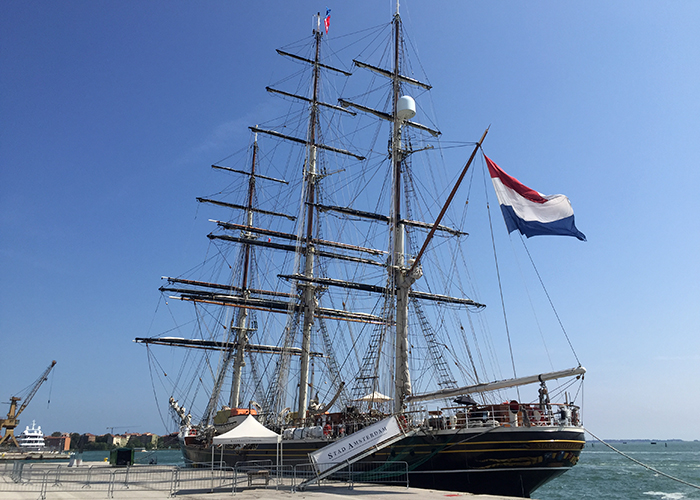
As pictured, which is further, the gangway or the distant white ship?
the distant white ship

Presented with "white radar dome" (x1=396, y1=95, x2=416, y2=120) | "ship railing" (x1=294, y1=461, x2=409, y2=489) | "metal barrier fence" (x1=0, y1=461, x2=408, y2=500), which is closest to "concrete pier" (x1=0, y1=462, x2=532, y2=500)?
"metal barrier fence" (x1=0, y1=461, x2=408, y2=500)

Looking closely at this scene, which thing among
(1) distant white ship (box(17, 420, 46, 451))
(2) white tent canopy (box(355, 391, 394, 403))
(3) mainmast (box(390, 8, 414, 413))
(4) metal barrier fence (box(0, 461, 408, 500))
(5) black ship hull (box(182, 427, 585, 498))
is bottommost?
(1) distant white ship (box(17, 420, 46, 451))

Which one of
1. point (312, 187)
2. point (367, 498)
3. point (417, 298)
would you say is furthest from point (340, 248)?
point (367, 498)

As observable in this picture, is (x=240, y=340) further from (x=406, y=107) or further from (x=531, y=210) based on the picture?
(x=531, y=210)

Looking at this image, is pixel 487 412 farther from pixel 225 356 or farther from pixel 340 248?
pixel 225 356

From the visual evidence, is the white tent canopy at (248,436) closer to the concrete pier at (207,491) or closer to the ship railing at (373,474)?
the concrete pier at (207,491)

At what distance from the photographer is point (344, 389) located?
33.3m

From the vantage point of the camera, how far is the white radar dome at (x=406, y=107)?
30484 mm

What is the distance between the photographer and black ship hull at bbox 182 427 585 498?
Result: 1789cm

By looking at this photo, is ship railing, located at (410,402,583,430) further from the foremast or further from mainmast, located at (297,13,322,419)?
the foremast

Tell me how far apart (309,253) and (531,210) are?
24.8 metres

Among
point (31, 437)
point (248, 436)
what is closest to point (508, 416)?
point (248, 436)

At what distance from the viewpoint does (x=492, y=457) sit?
18156 millimetres

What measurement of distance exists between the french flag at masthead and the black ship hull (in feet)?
23.7
